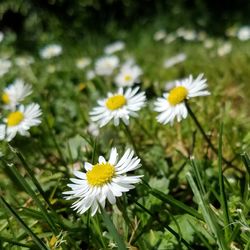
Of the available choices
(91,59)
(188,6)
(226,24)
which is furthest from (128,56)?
(188,6)

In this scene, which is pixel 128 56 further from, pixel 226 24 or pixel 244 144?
pixel 244 144

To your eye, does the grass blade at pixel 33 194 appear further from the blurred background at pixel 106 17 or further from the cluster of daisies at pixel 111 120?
the blurred background at pixel 106 17

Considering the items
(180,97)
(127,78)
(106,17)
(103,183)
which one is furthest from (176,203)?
(106,17)

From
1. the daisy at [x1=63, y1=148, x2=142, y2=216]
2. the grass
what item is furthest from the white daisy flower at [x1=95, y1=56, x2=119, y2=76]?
the daisy at [x1=63, y1=148, x2=142, y2=216]

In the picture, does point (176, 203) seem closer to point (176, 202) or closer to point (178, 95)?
point (176, 202)

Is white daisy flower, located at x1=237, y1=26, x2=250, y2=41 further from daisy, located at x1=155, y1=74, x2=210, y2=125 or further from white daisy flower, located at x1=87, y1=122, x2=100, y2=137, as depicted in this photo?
daisy, located at x1=155, y1=74, x2=210, y2=125

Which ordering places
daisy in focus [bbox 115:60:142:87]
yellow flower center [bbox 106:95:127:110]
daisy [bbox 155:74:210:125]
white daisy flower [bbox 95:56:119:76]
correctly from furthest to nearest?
white daisy flower [bbox 95:56:119:76]
daisy in focus [bbox 115:60:142:87]
yellow flower center [bbox 106:95:127:110]
daisy [bbox 155:74:210:125]
